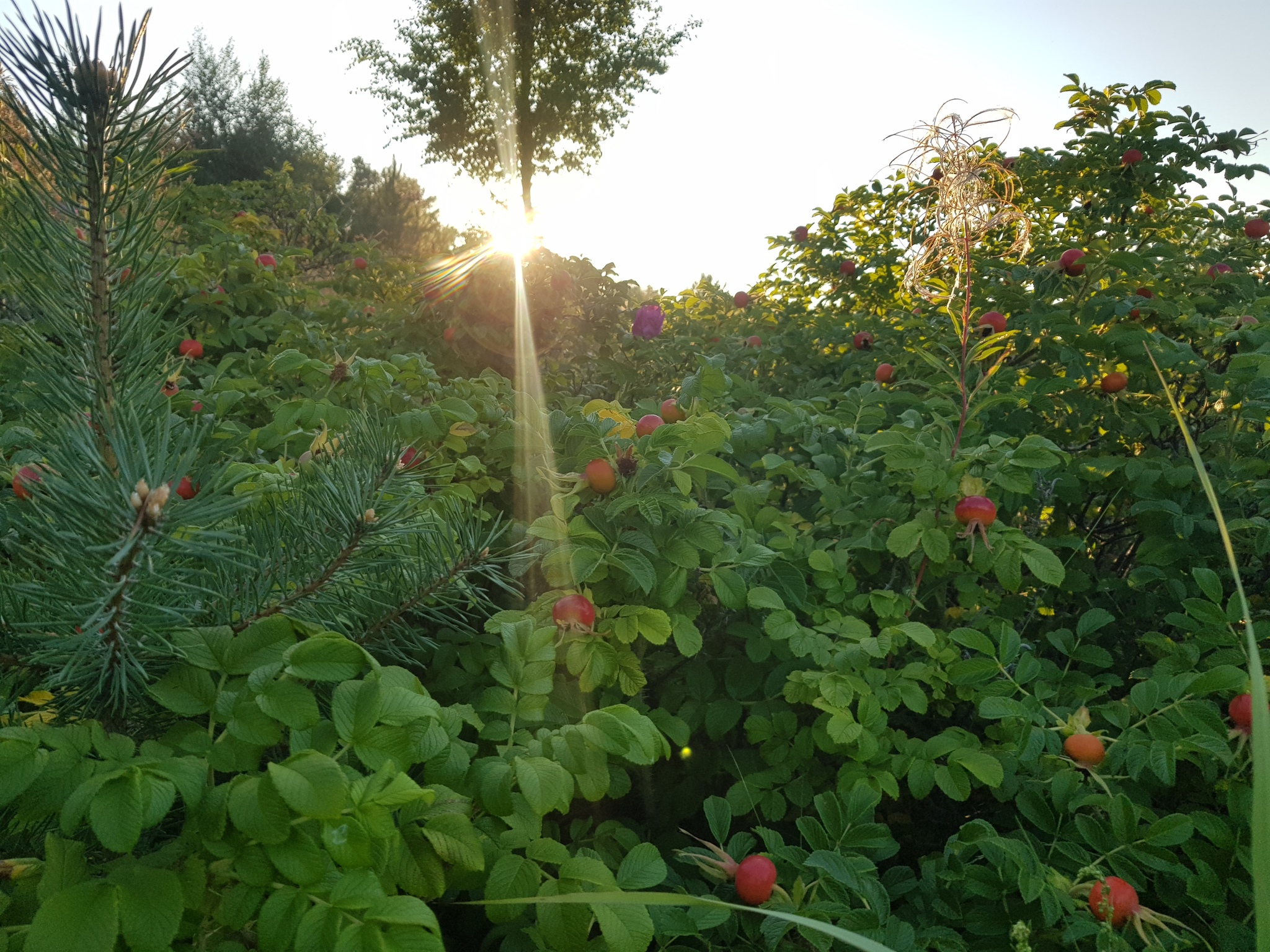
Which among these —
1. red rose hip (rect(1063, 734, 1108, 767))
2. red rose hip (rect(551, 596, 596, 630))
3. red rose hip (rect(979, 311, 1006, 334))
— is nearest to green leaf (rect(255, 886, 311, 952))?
red rose hip (rect(551, 596, 596, 630))

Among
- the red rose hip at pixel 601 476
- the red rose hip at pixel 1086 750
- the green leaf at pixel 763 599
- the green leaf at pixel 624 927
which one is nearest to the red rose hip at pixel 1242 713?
the red rose hip at pixel 1086 750

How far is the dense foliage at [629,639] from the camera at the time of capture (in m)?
0.63

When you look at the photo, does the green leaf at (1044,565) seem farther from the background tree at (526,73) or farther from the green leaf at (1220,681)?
the background tree at (526,73)

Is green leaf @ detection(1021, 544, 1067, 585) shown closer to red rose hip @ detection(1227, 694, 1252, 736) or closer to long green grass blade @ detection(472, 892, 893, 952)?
red rose hip @ detection(1227, 694, 1252, 736)

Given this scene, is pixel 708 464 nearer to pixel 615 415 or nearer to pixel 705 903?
pixel 615 415

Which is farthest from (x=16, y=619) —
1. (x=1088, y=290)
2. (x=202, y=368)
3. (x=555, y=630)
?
(x=1088, y=290)

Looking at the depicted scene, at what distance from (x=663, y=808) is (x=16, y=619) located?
1.17 meters

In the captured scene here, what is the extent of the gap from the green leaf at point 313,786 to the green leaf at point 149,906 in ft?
0.37

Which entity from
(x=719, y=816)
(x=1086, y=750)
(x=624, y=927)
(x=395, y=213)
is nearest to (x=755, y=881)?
(x=719, y=816)

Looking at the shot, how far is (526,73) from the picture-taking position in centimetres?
1745

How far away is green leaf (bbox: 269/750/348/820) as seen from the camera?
0.59 m

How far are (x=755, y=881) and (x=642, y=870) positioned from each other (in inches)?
9.0

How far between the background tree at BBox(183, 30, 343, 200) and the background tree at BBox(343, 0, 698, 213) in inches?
132

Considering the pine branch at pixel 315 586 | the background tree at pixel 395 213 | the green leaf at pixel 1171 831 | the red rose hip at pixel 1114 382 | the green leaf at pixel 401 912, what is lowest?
the green leaf at pixel 1171 831
